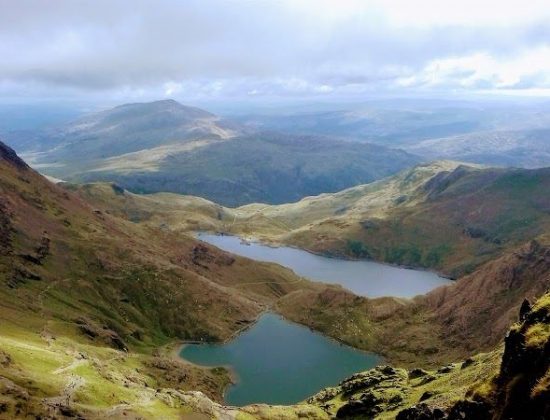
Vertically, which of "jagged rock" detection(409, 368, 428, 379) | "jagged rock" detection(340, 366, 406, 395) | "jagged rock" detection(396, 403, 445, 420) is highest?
"jagged rock" detection(396, 403, 445, 420)

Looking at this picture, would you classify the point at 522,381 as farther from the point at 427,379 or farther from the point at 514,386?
the point at 427,379

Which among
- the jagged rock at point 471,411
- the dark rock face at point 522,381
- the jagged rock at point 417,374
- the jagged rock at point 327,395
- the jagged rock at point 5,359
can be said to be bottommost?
the jagged rock at point 327,395

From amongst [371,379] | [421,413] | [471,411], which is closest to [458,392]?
[421,413]

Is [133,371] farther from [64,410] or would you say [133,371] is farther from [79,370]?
[64,410]

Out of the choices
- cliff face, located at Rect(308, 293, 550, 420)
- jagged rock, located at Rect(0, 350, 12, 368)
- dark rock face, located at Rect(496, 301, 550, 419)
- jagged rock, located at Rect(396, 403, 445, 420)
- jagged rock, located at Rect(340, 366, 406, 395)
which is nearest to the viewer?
dark rock face, located at Rect(496, 301, 550, 419)

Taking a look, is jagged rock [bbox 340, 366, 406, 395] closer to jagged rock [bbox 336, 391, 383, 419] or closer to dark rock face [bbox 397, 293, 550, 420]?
jagged rock [bbox 336, 391, 383, 419]

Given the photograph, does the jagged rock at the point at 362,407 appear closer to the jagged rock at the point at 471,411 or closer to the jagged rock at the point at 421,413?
the jagged rock at the point at 421,413

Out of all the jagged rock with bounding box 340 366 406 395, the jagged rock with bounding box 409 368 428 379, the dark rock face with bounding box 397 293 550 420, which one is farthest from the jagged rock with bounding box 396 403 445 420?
the jagged rock with bounding box 340 366 406 395

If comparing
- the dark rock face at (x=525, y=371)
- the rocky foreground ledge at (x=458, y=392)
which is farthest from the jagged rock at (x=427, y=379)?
the dark rock face at (x=525, y=371)

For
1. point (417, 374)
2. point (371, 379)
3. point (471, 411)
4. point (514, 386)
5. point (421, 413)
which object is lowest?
point (371, 379)

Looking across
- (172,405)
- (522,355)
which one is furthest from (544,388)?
(172,405)

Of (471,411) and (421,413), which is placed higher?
(471,411)
